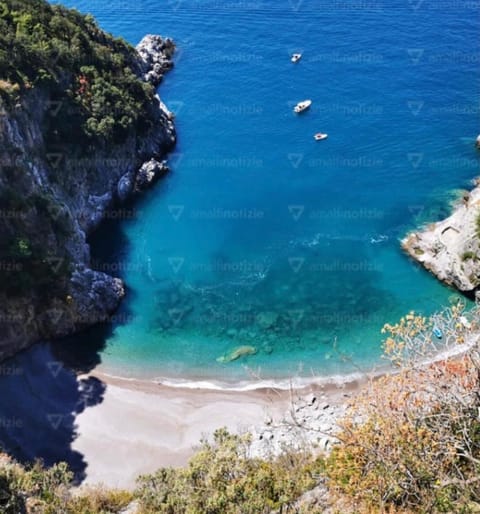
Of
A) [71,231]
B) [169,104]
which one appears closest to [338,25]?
[169,104]

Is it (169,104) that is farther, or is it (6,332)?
(169,104)

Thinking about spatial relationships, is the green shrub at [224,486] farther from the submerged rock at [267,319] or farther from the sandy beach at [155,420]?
the submerged rock at [267,319]

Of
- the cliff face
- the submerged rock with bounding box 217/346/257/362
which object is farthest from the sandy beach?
the cliff face

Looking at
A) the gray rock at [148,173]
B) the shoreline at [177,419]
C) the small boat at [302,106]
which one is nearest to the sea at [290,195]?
the small boat at [302,106]

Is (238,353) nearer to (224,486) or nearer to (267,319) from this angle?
(267,319)

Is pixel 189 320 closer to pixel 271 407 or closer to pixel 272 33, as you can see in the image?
pixel 271 407

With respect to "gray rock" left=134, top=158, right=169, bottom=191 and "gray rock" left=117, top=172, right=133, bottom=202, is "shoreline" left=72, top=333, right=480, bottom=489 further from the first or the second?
"gray rock" left=134, top=158, right=169, bottom=191
